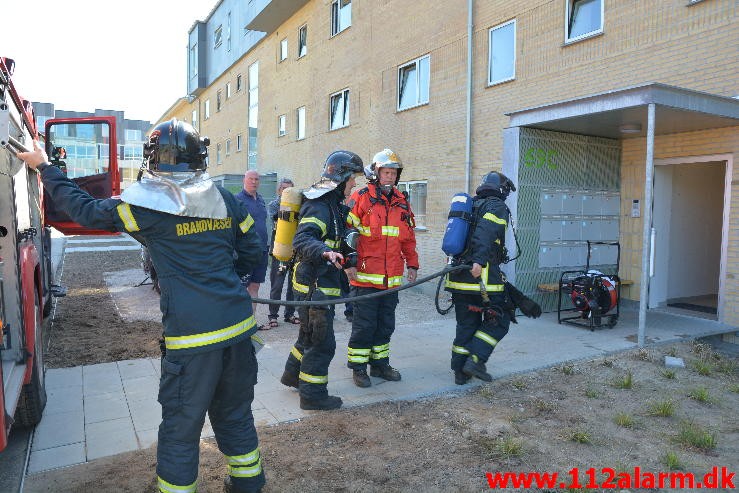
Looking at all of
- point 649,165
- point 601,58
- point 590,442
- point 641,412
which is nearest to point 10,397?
point 590,442

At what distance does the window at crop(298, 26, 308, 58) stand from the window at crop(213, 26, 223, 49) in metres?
10.4

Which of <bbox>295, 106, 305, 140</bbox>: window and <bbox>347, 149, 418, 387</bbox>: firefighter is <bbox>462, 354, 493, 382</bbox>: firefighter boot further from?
<bbox>295, 106, 305, 140</bbox>: window

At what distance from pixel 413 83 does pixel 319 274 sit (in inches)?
345

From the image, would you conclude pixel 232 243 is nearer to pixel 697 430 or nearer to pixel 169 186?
pixel 169 186

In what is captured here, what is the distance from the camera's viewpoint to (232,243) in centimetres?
314

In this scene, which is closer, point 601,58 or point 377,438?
point 377,438

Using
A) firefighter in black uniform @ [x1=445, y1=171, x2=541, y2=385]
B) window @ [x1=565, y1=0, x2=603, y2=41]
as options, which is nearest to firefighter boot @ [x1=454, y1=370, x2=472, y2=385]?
firefighter in black uniform @ [x1=445, y1=171, x2=541, y2=385]

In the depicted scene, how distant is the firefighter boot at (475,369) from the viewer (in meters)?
5.11

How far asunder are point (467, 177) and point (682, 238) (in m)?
3.73

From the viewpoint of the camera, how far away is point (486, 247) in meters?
5.00

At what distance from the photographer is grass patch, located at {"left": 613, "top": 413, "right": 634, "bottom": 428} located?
4.27m

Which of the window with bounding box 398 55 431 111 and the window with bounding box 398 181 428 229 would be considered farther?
the window with bounding box 398 181 428 229

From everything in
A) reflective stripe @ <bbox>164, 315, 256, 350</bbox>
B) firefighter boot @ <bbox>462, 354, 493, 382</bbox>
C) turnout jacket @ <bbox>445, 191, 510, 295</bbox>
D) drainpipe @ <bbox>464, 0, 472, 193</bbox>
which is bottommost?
firefighter boot @ <bbox>462, 354, 493, 382</bbox>

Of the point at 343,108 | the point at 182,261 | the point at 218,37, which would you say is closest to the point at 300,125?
the point at 343,108
